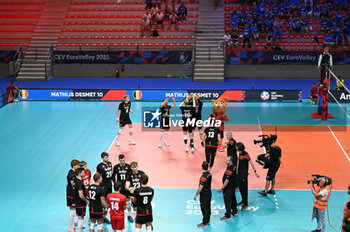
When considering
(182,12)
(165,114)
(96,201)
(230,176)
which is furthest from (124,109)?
(182,12)

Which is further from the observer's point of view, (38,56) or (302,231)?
(38,56)

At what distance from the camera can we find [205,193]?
551 inches

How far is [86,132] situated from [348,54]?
71.3 ft

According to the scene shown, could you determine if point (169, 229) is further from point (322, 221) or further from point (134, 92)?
point (134, 92)

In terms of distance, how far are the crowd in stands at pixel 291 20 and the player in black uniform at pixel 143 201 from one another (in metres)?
26.0

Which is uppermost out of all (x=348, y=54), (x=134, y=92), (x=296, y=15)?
(x=296, y=15)

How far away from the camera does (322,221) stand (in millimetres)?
13453

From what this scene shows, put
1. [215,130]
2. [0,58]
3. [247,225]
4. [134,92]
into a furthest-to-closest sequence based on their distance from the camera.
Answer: [0,58] → [134,92] → [215,130] → [247,225]

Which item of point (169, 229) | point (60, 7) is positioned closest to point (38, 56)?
point (60, 7)

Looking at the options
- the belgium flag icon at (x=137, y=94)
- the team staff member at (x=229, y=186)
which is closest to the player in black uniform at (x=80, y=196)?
the team staff member at (x=229, y=186)

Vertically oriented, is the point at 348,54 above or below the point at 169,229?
above

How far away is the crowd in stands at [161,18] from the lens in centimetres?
3950

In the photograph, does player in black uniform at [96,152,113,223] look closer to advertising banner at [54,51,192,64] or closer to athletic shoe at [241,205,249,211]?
athletic shoe at [241,205,249,211]

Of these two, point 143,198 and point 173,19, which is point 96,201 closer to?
point 143,198
